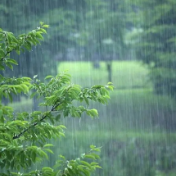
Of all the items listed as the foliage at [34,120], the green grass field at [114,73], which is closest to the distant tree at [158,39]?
the green grass field at [114,73]

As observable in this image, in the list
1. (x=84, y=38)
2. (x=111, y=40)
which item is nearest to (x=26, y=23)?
(x=84, y=38)

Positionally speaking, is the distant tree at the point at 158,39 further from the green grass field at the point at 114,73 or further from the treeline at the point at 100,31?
the green grass field at the point at 114,73

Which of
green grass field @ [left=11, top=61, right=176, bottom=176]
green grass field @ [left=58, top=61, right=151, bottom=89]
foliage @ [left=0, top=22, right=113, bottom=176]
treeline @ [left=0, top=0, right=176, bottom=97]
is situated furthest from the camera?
green grass field @ [left=58, top=61, right=151, bottom=89]

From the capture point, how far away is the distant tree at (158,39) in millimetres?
6586

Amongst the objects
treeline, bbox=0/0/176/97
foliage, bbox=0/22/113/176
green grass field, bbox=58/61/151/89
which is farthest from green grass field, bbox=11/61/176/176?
foliage, bbox=0/22/113/176

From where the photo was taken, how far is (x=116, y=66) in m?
6.57

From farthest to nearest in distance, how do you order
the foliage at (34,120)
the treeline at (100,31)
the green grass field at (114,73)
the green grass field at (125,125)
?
the green grass field at (114,73) → the treeline at (100,31) → the green grass field at (125,125) → the foliage at (34,120)

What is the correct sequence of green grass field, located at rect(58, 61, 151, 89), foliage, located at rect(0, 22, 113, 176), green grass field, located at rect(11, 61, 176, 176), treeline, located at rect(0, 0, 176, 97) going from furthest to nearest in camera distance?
green grass field, located at rect(58, 61, 151, 89)
treeline, located at rect(0, 0, 176, 97)
green grass field, located at rect(11, 61, 176, 176)
foliage, located at rect(0, 22, 113, 176)

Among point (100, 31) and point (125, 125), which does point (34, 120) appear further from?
point (100, 31)

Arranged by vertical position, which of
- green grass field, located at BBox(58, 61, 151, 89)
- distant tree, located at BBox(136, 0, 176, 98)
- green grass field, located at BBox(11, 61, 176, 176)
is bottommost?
green grass field, located at BBox(11, 61, 176, 176)

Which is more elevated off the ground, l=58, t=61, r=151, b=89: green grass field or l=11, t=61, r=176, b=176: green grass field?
l=58, t=61, r=151, b=89: green grass field

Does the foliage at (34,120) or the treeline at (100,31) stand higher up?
the treeline at (100,31)

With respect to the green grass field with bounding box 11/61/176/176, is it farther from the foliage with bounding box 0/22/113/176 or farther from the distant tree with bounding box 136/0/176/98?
the foliage with bounding box 0/22/113/176

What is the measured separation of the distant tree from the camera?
6586mm
